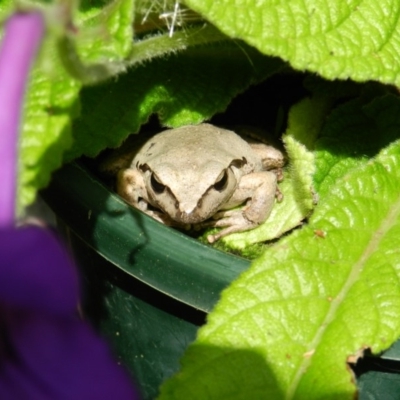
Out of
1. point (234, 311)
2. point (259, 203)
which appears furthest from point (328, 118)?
point (234, 311)

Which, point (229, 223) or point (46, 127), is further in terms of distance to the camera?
point (229, 223)

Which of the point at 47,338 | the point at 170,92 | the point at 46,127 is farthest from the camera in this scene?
the point at 170,92

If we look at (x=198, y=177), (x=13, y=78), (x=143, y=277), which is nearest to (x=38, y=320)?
(x=13, y=78)

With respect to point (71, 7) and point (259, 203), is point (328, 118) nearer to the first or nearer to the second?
point (259, 203)

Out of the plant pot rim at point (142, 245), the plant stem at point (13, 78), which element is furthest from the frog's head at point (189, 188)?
the plant stem at point (13, 78)

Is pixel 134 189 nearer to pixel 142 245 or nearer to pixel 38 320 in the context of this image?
pixel 142 245

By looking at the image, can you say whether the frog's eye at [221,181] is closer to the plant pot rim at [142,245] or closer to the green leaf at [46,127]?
the plant pot rim at [142,245]

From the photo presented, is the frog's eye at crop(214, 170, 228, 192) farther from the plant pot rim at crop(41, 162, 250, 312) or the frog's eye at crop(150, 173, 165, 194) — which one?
the plant pot rim at crop(41, 162, 250, 312)
